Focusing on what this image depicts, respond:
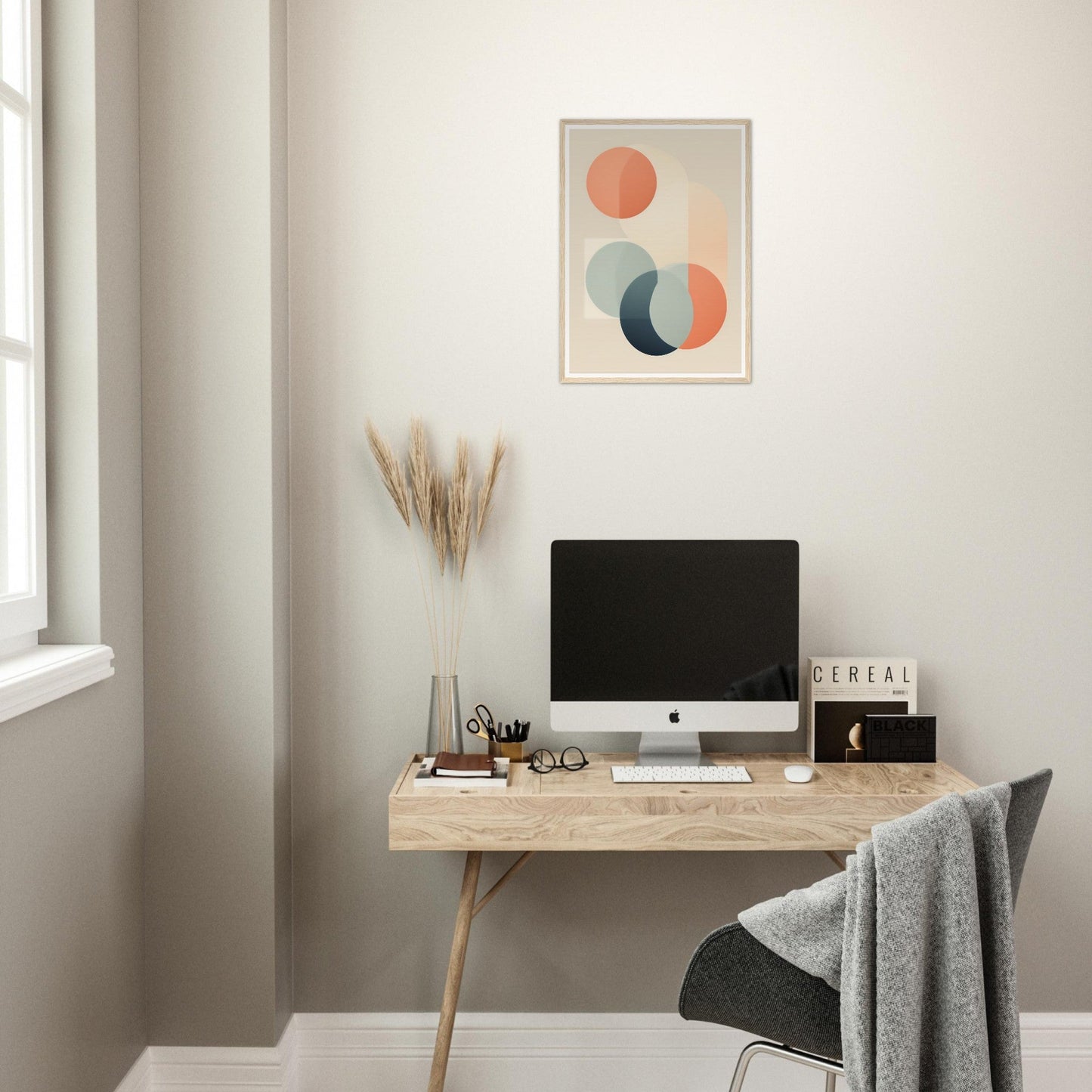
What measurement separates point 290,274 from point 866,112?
140cm

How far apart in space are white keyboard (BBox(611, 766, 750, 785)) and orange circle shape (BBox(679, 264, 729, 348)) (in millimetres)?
972

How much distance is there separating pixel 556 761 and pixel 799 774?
1.78 feet

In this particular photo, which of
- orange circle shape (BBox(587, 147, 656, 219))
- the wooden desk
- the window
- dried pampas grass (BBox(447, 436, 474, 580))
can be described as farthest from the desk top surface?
orange circle shape (BBox(587, 147, 656, 219))

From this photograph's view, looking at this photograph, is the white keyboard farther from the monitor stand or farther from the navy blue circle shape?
the navy blue circle shape

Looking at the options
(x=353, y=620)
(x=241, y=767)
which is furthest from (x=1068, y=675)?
(x=241, y=767)

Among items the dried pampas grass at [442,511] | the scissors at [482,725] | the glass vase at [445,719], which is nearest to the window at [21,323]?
the dried pampas grass at [442,511]

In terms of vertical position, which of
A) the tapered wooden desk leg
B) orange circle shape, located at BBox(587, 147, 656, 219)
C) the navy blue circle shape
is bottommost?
the tapered wooden desk leg

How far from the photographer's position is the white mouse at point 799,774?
1.98 m

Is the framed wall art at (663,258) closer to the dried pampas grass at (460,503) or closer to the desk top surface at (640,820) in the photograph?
the dried pampas grass at (460,503)

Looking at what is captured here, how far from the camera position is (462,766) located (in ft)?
6.61

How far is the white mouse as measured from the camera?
1979mm

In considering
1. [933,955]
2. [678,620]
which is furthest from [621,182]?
[933,955]

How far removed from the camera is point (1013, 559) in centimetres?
227

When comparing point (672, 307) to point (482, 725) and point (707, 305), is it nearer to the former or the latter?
point (707, 305)
